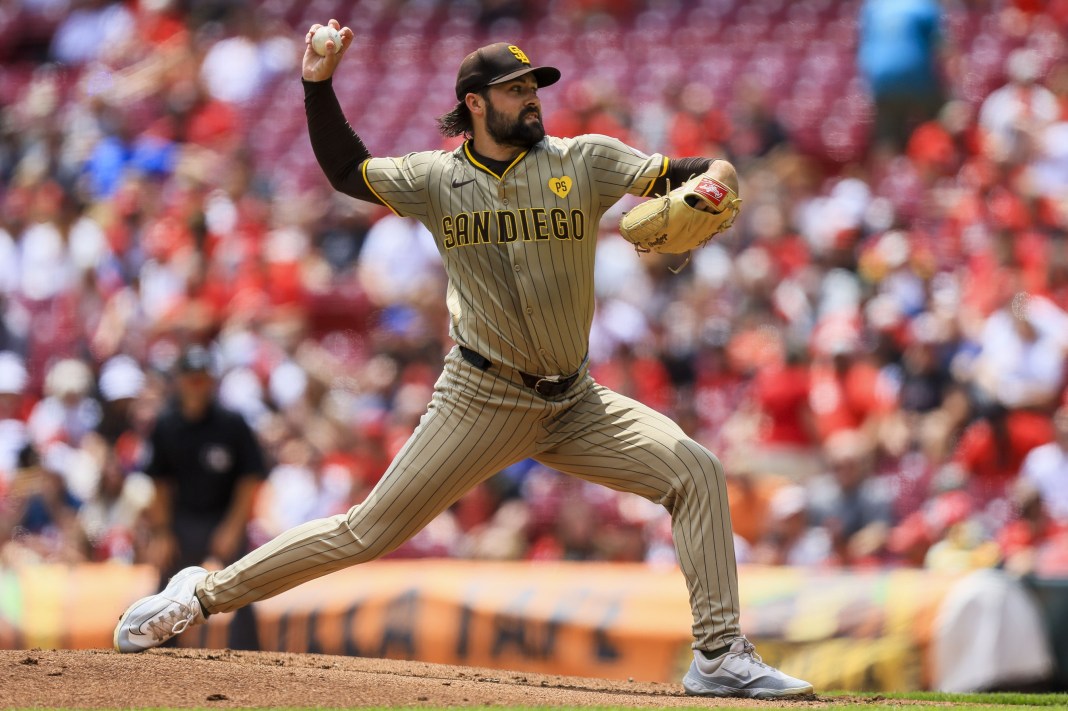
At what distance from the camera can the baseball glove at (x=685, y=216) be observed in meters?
4.66

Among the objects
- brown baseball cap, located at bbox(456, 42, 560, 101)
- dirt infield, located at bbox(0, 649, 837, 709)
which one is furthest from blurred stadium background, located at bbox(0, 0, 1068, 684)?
brown baseball cap, located at bbox(456, 42, 560, 101)

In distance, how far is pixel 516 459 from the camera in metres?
5.10

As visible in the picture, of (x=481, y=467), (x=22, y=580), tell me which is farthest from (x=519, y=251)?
(x=22, y=580)

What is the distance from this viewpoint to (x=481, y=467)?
5004mm

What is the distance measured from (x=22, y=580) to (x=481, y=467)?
14.3 ft

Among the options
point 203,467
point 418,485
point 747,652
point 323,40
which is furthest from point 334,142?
point 203,467

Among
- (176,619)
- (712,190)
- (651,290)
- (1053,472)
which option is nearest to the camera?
(712,190)

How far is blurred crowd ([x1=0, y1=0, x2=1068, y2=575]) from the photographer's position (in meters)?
8.63

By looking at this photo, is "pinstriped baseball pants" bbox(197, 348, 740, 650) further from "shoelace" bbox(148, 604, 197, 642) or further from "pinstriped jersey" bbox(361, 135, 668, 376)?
"shoelace" bbox(148, 604, 197, 642)

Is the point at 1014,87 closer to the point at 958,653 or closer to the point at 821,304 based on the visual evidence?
the point at 821,304

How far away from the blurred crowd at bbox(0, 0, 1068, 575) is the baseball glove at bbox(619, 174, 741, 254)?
327 cm

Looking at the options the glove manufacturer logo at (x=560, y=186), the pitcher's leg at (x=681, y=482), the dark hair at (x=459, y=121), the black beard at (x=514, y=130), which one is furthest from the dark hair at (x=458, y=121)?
the pitcher's leg at (x=681, y=482)

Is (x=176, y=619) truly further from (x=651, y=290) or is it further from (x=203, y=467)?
(x=651, y=290)

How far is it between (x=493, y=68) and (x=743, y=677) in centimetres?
213
